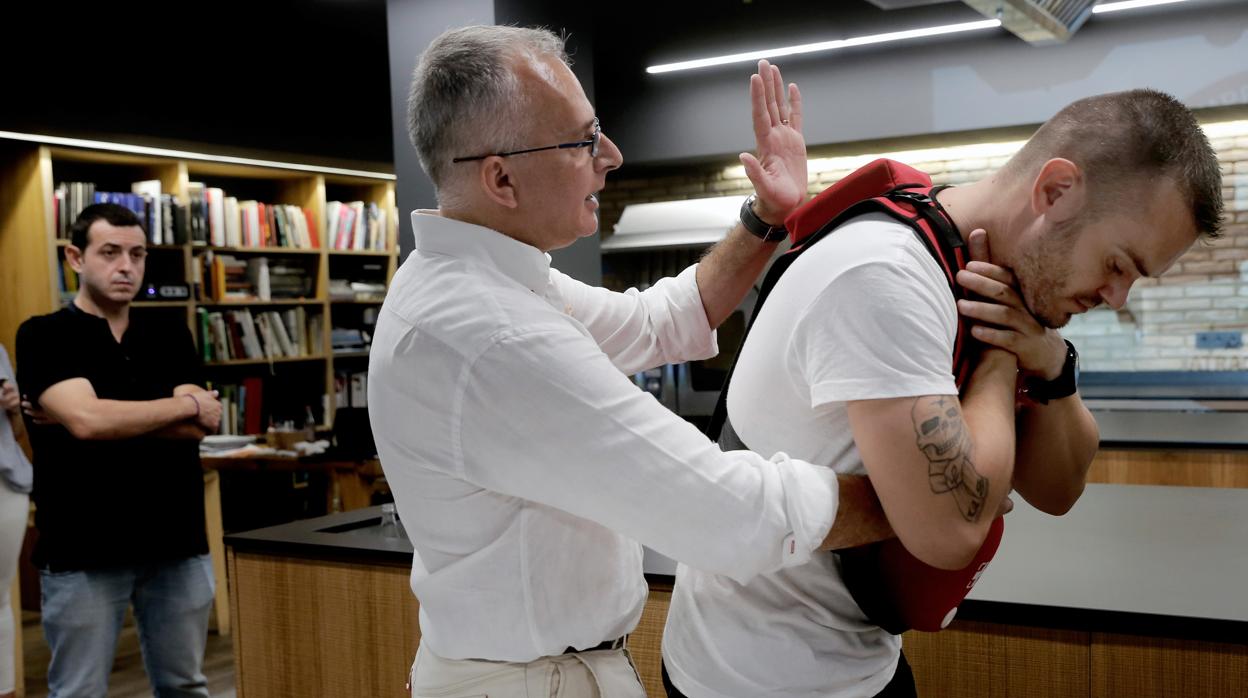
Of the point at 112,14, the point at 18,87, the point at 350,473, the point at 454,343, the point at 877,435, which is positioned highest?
the point at 112,14

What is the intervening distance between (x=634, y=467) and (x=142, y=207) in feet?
20.7

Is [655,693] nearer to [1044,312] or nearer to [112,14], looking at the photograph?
[1044,312]

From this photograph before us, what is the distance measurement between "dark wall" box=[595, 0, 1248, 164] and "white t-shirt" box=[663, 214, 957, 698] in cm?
471

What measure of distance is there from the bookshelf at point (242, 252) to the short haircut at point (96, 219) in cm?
285

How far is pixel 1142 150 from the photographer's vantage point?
3.86 ft

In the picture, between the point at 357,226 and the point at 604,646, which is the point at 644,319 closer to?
the point at 604,646

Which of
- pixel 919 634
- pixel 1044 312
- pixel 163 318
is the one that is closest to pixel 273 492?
pixel 163 318

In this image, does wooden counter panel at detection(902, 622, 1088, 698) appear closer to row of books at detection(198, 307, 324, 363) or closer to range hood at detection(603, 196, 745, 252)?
range hood at detection(603, 196, 745, 252)

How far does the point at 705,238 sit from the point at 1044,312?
5059 mm

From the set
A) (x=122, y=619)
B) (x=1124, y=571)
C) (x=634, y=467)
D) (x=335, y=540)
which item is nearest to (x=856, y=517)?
(x=634, y=467)

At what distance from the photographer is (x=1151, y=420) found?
185 inches

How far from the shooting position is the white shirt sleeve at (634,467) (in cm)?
113

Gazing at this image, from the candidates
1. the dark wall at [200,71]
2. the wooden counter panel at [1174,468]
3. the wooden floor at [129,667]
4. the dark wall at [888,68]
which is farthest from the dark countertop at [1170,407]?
the dark wall at [200,71]

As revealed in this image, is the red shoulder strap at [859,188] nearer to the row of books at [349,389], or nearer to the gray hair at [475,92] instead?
the gray hair at [475,92]
